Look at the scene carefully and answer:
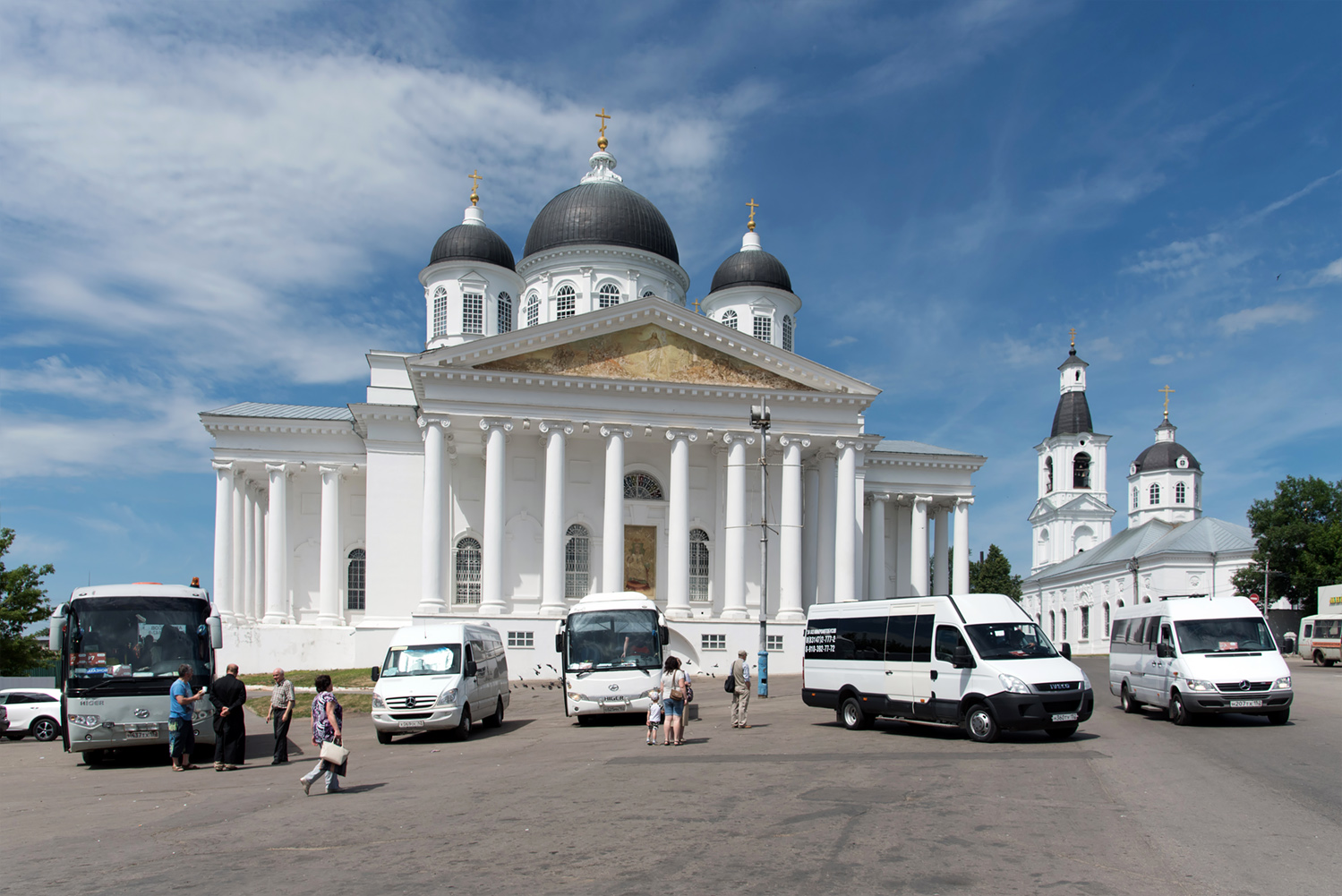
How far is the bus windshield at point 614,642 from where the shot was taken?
21.8m

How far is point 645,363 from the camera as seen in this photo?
36188 mm

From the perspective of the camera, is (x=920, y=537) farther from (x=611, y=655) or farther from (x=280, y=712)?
(x=280, y=712)

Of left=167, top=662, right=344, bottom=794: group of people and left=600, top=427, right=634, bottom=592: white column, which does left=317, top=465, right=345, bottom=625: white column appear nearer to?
left=600, top=427, right=634, bottom=592: white column

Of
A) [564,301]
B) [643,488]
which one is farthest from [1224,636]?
[564,301]

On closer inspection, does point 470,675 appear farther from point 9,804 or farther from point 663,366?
point 663,366

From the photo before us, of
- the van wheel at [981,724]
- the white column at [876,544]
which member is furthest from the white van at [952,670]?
the white column at [876,544]

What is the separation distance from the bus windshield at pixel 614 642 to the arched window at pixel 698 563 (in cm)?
1721

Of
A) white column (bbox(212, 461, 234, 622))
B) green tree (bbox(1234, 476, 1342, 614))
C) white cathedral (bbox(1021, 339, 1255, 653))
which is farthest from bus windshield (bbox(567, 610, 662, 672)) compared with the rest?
white cathedral (bbox(1021, 339, 1255, 653))

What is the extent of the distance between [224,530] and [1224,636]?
3490 centimetres

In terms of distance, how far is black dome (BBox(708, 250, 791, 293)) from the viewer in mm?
49750

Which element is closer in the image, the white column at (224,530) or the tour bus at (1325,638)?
the white column at (224,530)

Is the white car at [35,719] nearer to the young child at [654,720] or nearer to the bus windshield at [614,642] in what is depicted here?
the bus windshield at [614,642]

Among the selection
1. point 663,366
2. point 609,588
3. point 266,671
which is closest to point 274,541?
point 266,671

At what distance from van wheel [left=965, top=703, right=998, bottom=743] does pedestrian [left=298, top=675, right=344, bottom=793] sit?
950 centimetres
